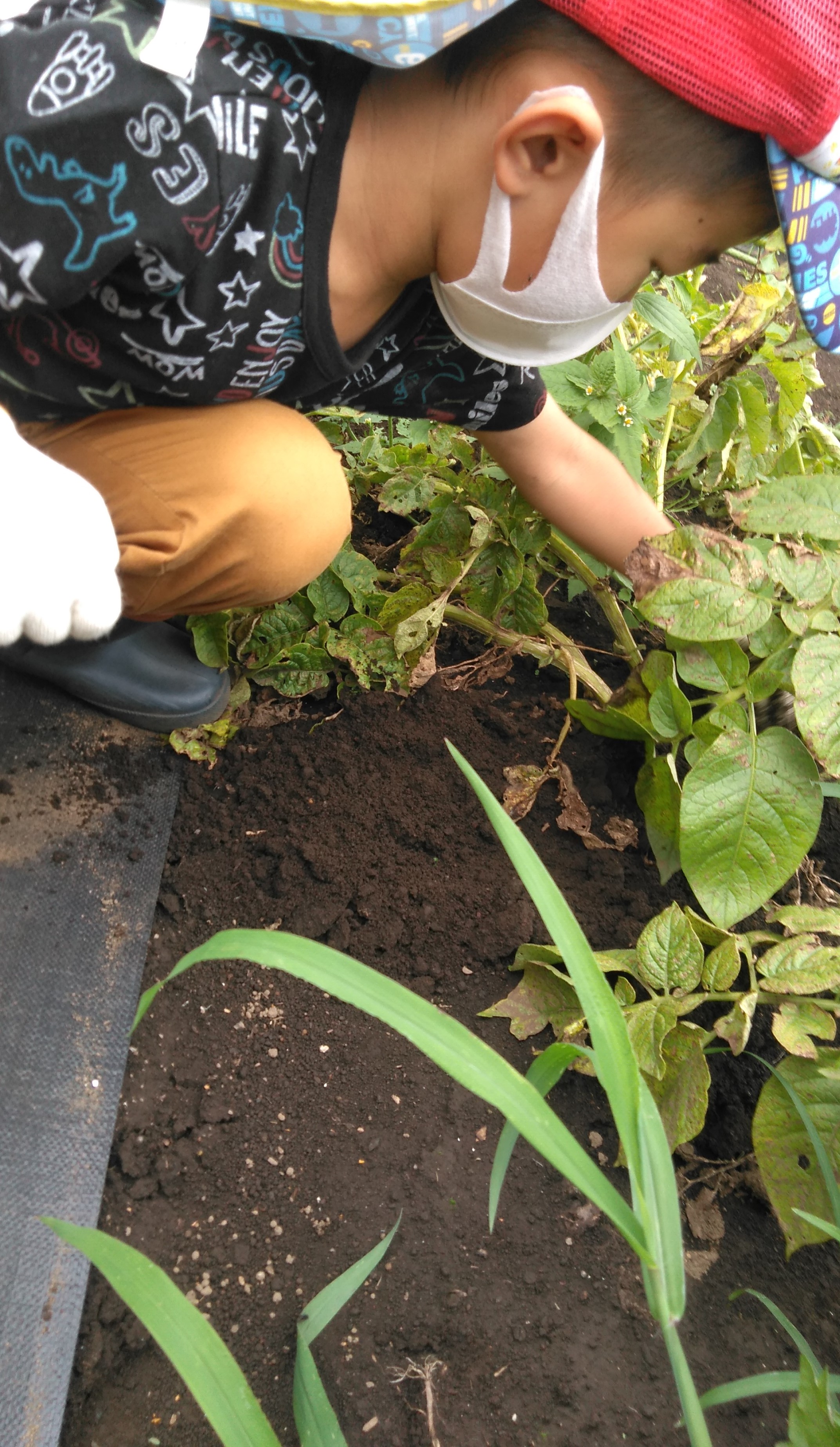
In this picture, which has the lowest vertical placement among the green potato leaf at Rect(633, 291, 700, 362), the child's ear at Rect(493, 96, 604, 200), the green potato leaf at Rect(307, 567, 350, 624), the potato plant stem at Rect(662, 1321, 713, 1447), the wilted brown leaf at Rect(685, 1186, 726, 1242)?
the wilted brown leaf at Rect(685, 1186, 726, 1242)

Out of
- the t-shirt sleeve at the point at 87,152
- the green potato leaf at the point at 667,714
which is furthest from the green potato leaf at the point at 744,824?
the t-shirt sleeve at the point at 87,152

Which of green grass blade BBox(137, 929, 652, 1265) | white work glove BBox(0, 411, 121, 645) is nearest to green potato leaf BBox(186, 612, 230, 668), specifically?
white work glove BBox(0, 411, 121, 645)

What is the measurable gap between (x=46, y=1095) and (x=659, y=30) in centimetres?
105

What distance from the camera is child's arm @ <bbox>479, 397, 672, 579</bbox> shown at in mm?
1167

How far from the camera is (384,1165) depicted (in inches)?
36.1

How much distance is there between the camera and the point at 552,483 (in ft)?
3.86

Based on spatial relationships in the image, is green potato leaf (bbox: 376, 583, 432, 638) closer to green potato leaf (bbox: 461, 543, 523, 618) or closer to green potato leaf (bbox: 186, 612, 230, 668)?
green potato leaf (bbox: 461, 543, 523, 618)

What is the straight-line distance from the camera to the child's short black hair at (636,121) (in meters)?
0.67

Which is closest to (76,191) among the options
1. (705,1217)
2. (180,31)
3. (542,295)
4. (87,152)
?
(87,152)

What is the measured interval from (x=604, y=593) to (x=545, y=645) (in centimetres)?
11

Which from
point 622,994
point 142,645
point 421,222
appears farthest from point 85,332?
point 622,994

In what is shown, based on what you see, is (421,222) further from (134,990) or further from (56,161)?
(134,990)

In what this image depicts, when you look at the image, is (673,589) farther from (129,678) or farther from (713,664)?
A: (129,678)

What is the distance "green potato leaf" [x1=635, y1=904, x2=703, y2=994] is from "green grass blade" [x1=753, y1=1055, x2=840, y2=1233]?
0.10 metres
